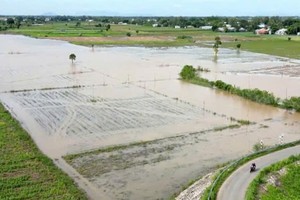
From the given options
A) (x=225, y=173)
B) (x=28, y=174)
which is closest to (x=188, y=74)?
(x=225, y=173)

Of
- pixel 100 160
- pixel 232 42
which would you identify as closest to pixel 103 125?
pixel 100 160

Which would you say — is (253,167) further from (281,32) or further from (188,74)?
(281,32)

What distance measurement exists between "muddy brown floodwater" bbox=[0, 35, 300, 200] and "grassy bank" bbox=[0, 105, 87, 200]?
0.54 metres

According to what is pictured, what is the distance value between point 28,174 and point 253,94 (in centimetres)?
1544

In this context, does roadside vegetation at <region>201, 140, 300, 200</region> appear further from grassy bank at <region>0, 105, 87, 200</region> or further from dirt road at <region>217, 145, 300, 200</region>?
grassy bank at <region>0, 105, 87, 200</region>

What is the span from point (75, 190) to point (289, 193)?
6.52 metres

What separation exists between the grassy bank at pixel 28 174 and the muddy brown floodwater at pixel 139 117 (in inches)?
21.1

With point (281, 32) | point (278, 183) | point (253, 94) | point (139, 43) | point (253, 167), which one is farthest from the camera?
point (281, 32)

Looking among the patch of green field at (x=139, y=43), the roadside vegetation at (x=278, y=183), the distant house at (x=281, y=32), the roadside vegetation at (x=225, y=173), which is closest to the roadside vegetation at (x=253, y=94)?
the roadside vegetation at (x=225, y=173)

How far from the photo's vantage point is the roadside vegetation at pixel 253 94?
23.5m

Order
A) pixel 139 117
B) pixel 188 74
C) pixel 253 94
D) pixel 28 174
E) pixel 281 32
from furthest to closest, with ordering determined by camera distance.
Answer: pixel 281 32
pixel 188 74
pixel 253 94
pixel 139 117
pixel 28 174

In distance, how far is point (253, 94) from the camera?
2531 cm

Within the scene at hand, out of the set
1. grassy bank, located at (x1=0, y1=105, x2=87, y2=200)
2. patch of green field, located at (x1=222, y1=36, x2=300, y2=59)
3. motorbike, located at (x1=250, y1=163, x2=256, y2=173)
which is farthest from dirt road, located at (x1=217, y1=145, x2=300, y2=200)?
patch of green field, located at (x1=222, y1=36, x2=300, y2=59)

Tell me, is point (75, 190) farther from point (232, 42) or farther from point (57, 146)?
point (232, 42)
